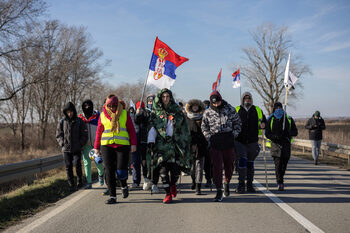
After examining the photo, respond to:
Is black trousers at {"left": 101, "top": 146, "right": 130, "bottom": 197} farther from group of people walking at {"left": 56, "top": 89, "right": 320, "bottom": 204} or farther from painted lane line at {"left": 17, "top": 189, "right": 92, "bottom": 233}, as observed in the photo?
painted lane line at {"left": 17, "top": 189, "right": 92, "bottom": 233}

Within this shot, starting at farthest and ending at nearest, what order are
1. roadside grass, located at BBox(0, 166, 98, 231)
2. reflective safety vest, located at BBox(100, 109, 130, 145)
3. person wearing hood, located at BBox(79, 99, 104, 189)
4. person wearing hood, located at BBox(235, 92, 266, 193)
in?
1. person wearing hood, located at BBox(79, 99, 104, 189)
2. person wearing hood, located at BBox(235, 92, 266, 193)
3. reflective safety vest, located at BBox(100, 109, 130, 145)
4. roadside grass, located at BBox(0, 166, 98, 231)

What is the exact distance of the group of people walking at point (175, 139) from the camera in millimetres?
6410

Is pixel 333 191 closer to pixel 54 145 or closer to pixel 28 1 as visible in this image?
pixel 28 1

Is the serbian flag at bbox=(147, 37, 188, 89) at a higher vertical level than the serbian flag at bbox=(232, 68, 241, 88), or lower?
lower

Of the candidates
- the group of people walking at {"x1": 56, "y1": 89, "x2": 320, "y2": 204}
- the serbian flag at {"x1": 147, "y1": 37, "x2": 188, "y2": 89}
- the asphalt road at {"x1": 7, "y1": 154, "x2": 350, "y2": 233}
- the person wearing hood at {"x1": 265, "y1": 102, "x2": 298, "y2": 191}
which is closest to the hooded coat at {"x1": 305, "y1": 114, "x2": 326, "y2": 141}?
the asphalt road at {"x1": 7, "y1": 154, "x2": 350, "y2": 233}

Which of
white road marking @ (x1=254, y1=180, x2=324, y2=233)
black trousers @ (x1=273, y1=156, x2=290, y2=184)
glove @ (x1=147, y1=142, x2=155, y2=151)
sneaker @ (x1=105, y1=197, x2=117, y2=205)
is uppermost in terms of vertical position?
glove @ (x1=147, y1=142, x2=155, y2=151)

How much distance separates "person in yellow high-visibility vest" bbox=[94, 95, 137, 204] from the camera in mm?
6324

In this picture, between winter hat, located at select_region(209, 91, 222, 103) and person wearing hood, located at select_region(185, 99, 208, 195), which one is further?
person wearing hood, located at select_region(185, 99, 208, 195)

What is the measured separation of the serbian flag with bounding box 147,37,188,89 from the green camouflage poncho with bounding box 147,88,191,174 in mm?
1018

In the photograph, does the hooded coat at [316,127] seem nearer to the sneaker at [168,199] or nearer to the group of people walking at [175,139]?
the group of people walking at [175,139]

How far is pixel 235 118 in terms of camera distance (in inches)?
266

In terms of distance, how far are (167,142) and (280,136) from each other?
9.73ft

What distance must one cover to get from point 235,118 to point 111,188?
278 cm

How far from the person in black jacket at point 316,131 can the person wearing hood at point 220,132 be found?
7.80 m
